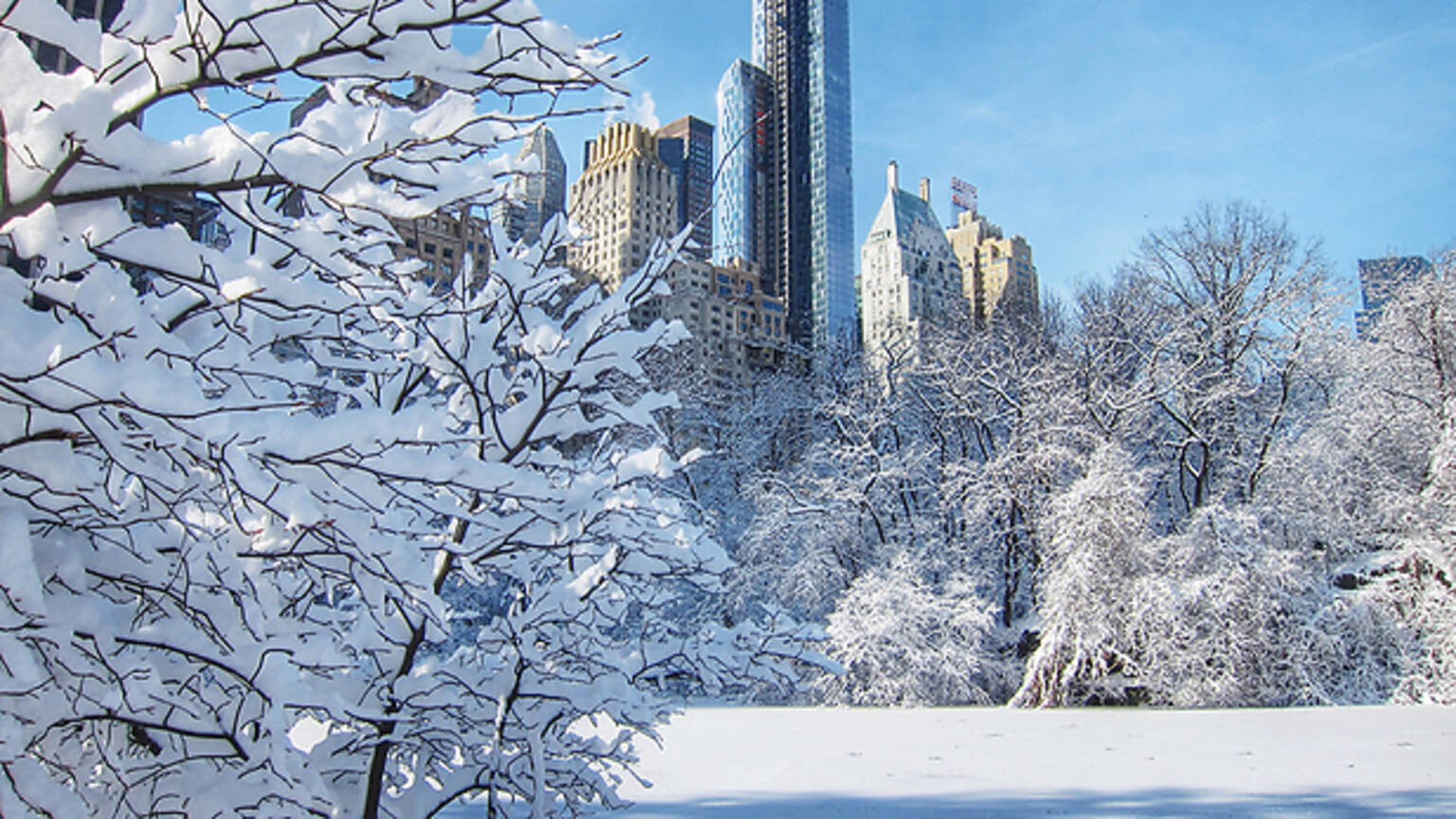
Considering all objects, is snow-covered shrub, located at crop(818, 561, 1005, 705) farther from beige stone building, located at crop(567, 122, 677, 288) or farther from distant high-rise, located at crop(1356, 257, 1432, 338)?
beige stone building, located at crop(567, 122, 677, 288)

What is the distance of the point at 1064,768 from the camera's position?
487cm

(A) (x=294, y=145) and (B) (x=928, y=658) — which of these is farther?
(B) (x=928, y=658)

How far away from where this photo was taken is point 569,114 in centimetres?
166

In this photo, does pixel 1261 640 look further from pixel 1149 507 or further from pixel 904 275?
pixel 904 275

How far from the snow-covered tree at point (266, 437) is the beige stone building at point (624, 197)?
286mm

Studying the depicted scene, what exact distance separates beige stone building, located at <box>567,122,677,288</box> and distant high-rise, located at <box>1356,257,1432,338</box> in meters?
14.7

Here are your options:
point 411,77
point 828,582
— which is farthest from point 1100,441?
point 411,77

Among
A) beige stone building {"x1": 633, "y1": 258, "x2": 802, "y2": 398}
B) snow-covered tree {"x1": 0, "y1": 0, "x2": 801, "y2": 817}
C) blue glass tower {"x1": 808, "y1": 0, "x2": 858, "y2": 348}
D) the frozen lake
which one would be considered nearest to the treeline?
the frozen lake

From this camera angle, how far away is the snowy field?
3.84m

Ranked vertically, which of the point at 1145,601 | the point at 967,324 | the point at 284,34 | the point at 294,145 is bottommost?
the point at 1145,601

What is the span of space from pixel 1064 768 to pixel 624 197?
4.19m

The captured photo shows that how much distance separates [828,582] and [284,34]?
14.0 meters

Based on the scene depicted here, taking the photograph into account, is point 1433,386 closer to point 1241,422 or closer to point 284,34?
point 1241,422

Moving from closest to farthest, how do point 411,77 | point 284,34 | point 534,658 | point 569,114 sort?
point 284,34 → point 411,77 → point 569,114 → point 534,658
